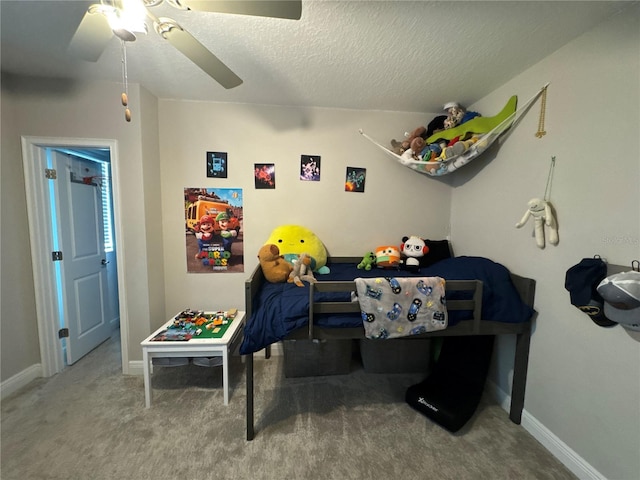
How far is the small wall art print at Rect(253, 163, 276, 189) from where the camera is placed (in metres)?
2.11

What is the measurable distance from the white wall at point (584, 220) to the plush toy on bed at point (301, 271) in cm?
145

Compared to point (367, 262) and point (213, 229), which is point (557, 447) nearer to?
point (367, 262)

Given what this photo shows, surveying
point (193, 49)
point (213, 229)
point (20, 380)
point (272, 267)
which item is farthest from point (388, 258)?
point (20, 380)

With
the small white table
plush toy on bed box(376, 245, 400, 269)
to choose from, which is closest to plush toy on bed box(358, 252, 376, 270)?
plush toy on bed box(376, 245, 400, 269)

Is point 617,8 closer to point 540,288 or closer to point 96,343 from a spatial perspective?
point 540,288

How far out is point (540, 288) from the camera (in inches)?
56.8

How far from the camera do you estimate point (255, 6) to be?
34.0 inches

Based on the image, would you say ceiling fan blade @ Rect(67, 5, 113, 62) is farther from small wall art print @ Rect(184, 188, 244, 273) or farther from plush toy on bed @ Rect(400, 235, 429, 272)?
plush toy on bed @ Rect(400, 235, 429, 272)

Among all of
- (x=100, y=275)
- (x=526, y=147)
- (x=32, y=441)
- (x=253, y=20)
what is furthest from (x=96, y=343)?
(x=526, y=147)

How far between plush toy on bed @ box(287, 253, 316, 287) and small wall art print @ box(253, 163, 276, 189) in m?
0.74

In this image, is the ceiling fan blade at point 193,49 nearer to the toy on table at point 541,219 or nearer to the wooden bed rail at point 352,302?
the wooden bed rail at point 352,302

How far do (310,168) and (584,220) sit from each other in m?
1.84

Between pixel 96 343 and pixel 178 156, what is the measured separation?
2051mm

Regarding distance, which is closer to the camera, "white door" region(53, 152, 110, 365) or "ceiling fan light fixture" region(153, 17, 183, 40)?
"ceiling fan light fixture" region(153, 17, 183, 40)
